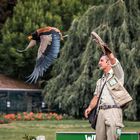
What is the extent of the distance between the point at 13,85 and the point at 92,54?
6.52 metres

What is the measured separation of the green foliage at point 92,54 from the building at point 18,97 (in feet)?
9.99

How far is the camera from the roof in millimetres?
27994

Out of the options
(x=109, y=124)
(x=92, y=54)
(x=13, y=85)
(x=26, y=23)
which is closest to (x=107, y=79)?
(x=109, y=124)

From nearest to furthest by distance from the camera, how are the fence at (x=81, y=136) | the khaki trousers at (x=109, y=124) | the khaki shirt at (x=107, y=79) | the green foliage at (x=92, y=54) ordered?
the khaki trousers at (x=109, y=124) → the khaki shirt at (x=107, y=79) → the fence at (x=81, y=136) → the green foliage at (x=92, y=54)

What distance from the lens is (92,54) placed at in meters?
23.4

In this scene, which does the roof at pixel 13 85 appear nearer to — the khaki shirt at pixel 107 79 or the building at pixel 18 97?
the building at pixel 18 97

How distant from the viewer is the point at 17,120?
2220 cm

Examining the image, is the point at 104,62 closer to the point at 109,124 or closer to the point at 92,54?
the point at 109,124

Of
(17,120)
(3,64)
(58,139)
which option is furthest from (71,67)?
(58,139)

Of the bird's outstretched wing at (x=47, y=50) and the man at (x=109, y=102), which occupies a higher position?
the bird's outstretched wing at (x=47, y=50)

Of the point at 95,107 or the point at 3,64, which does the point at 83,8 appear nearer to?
the point at 3,64

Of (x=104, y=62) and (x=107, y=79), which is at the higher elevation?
(x=104, y=62)

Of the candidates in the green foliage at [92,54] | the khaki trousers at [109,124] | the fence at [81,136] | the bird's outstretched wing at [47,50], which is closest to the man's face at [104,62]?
the khaki trousers at [109,124]

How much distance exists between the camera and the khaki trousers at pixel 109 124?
6797mm
